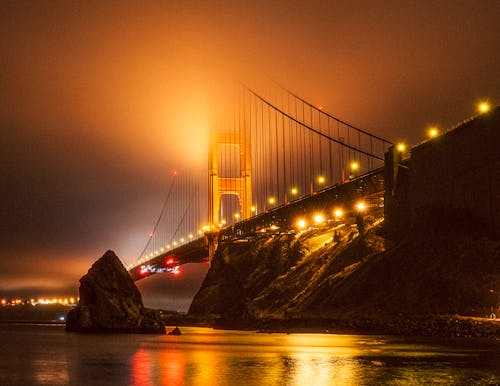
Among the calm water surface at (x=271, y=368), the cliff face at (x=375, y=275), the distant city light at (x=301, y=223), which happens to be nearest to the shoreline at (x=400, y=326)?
the cliff face at (x=375, y=275)

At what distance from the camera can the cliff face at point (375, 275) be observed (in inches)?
1585

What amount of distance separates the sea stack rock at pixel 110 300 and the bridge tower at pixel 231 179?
49.2 meters

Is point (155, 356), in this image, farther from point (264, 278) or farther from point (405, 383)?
point (264, 278)

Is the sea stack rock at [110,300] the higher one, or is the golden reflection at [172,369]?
the sea stack rock at [110,300]

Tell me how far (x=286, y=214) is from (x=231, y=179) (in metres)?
24.5

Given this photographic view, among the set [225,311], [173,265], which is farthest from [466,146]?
[173,265]

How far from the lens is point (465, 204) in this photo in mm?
47219

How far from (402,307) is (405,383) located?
27.8 metres

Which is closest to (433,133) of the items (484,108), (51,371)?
(484,108)

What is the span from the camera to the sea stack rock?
42.6m

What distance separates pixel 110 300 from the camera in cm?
4259

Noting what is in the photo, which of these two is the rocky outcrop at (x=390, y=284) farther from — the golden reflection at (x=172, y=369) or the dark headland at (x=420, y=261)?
the golden reflection at (x=172, y=369)

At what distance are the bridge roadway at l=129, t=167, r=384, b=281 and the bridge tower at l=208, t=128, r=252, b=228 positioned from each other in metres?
5.05

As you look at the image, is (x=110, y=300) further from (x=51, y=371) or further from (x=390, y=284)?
(x=51, y=371)
